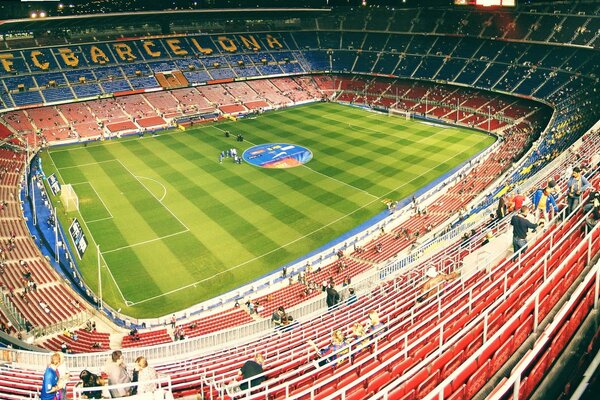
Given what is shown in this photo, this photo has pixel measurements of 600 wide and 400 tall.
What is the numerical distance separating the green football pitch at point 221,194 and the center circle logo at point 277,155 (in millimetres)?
1247

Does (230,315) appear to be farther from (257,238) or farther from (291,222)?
(291,222)

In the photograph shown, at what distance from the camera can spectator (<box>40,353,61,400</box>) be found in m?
9.84

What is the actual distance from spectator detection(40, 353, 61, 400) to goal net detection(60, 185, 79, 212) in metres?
35.6

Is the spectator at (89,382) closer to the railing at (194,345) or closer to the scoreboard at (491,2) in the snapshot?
the railing at (194,345)

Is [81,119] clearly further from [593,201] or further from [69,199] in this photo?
[593,201]

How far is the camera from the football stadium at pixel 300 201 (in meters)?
10.9

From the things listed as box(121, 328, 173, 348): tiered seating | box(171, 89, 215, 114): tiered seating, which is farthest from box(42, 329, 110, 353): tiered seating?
box(171, 89, 215, 114): tiered seating

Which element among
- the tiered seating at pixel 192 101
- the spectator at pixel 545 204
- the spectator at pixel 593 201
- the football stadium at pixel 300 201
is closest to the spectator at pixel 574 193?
the football stadium at pixel 300 201

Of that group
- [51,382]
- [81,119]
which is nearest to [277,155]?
[81,119]

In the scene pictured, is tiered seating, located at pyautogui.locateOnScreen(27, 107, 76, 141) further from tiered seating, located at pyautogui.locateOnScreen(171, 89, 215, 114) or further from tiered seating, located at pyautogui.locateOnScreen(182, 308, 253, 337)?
tiered seating, located at pyautogui.locateOnScreen(182, 308, 253, 337)

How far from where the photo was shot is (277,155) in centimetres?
5750

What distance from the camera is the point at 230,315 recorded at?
93.7 ft

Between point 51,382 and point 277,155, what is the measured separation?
159 ft

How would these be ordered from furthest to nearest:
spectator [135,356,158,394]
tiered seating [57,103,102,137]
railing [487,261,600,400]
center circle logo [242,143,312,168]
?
tiered seating [57,103,102,137] < center circle logo [242,143,312,168] < spectator [135,356,158,394] < railing [487,261,600,400]
